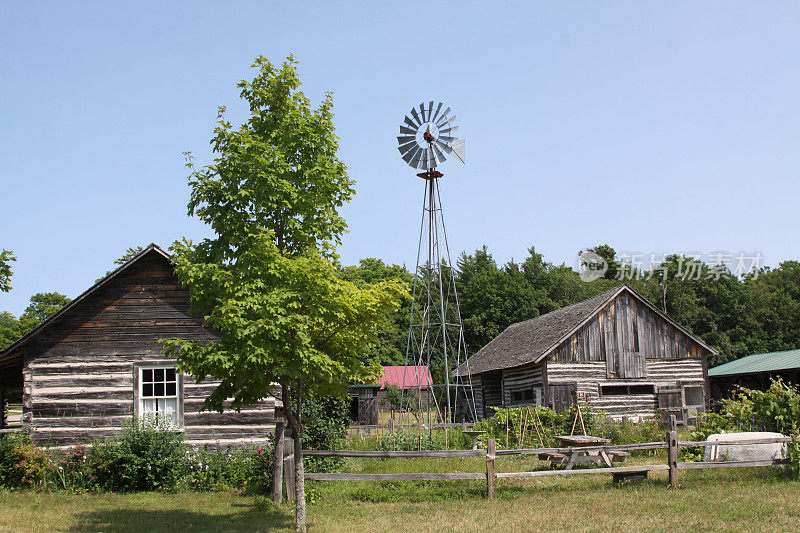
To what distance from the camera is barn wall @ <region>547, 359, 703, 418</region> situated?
1072 inches

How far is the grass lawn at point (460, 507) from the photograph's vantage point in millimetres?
11234

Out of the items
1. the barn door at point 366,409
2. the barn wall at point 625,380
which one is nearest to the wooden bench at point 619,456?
the barn wall at point 625,380

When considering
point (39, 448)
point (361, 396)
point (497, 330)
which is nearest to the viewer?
point (39, 448)

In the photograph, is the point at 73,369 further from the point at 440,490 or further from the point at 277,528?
the point at 440,490

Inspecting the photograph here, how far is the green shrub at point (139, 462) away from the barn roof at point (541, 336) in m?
14.6

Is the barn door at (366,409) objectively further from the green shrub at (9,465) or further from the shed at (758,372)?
the green shrub at (9,465)

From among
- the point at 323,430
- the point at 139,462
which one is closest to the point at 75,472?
the point at 139,462

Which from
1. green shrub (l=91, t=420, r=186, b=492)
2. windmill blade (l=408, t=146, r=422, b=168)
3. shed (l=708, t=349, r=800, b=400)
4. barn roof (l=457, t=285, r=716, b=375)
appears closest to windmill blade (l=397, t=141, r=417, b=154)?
windmill blade (l=408, t=146, r=422, b=168)

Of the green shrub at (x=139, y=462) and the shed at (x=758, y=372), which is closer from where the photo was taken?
the green shrub at (x=139, y=462)

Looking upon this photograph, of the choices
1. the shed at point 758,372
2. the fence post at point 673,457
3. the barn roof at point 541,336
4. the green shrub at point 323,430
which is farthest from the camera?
the shed at point 758,372

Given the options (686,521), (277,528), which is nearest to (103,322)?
(277,528)

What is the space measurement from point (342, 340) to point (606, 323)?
64.3 ft

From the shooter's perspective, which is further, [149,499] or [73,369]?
[73,369]

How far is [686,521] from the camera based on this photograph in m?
11.0
